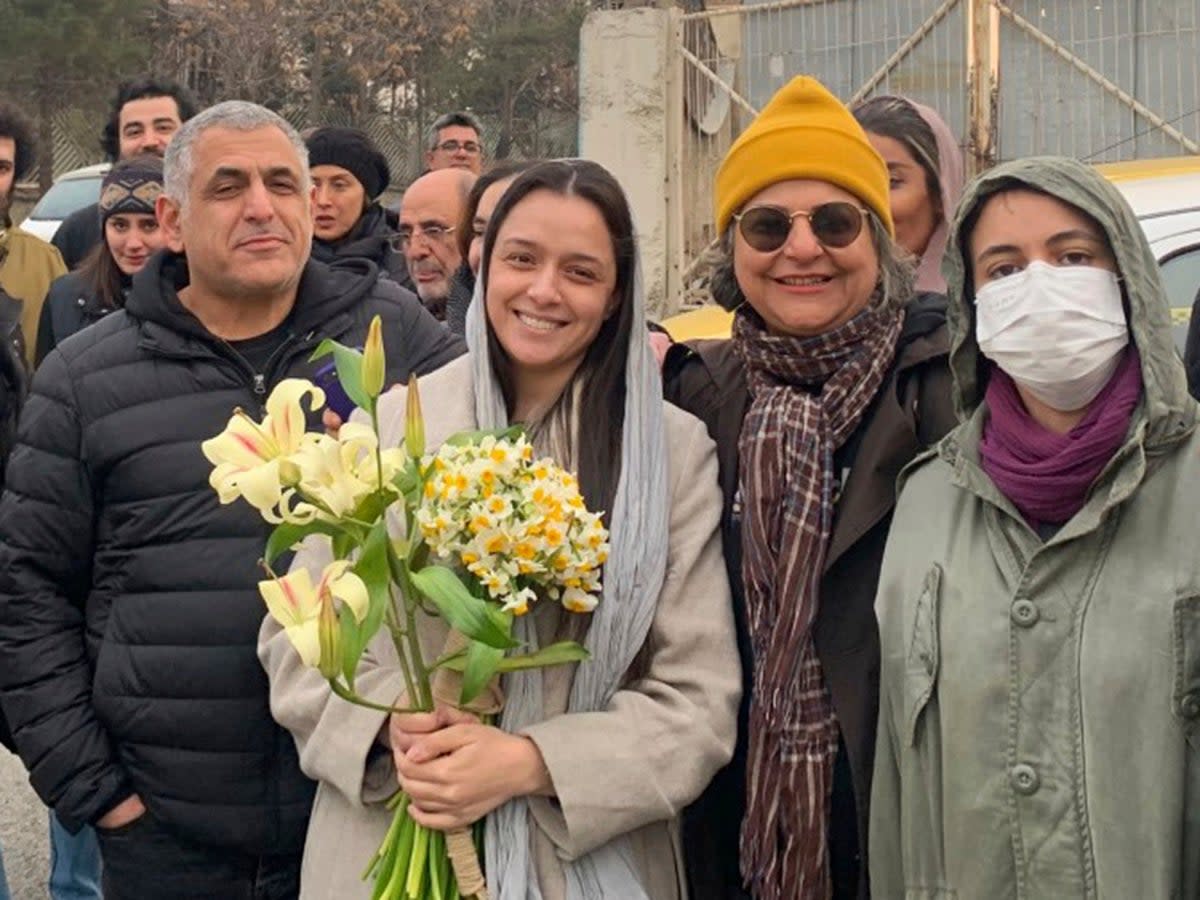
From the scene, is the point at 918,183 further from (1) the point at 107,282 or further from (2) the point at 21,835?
(2) the point at 21,835

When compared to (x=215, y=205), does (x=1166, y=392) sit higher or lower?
lower

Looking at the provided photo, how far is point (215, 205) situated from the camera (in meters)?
3.53

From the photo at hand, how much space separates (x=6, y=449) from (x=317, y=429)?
1.39m

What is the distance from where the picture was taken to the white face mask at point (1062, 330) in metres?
2.61

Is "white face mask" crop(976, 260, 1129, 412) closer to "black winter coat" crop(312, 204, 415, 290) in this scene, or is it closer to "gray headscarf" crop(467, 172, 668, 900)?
"gray headscarf" crop(467, 172, 668, 900)

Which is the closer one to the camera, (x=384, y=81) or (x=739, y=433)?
(x=739, y=433)

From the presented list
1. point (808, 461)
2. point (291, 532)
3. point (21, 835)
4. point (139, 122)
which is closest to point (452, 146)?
point (139, 122)

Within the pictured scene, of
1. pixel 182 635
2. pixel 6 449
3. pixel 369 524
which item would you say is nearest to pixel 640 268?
pixel 369 524

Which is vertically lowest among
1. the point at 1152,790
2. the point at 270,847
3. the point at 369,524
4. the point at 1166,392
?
the point at 270,847

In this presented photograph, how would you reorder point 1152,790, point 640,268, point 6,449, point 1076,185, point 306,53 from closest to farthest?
point 1152,790 < point 1076,185 < point 640,268 < point 6,449 < point 306,53

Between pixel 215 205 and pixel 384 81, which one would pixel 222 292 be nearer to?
pixel 215 205

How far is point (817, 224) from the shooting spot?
10.1 ft

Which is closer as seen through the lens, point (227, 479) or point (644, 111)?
point (227, 479)

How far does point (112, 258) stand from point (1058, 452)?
3.64 m
